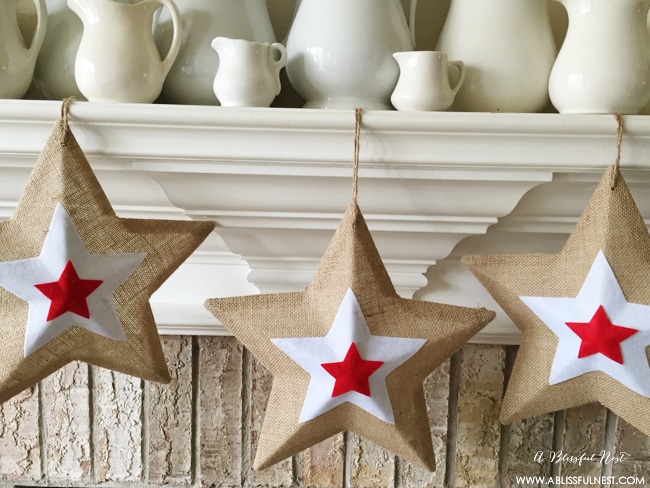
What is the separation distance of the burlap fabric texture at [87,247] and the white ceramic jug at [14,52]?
0.11 m

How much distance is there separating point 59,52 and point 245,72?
0.25 meters

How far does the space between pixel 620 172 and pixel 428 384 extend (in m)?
0.41

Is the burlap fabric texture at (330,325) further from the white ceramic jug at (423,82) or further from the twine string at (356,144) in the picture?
the white ceramic jug at (423,82)

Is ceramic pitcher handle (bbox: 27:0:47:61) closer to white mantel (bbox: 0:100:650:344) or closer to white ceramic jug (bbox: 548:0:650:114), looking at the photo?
white mantel (bbox: 0:100:650:344)

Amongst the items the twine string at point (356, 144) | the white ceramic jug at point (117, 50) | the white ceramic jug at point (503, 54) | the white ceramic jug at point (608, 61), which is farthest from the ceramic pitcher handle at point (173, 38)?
the white ceramic jug at point (608, 61)

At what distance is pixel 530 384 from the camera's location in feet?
2.38

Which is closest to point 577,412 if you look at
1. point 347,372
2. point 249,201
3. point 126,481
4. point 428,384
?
point 428,384

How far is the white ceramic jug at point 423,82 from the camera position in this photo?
25.5 inches

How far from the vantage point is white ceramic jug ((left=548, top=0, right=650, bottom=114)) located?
2.16 feet

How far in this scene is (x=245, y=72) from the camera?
65 cm

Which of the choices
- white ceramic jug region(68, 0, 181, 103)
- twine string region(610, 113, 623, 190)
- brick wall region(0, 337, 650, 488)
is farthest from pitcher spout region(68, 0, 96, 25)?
twine string region(610, 113, 623, 190)

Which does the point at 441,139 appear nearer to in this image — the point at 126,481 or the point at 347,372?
the point at 347,372

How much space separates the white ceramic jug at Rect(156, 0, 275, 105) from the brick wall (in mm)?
371

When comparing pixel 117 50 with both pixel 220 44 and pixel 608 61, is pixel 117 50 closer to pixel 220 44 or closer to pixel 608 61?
pixel 220 44
